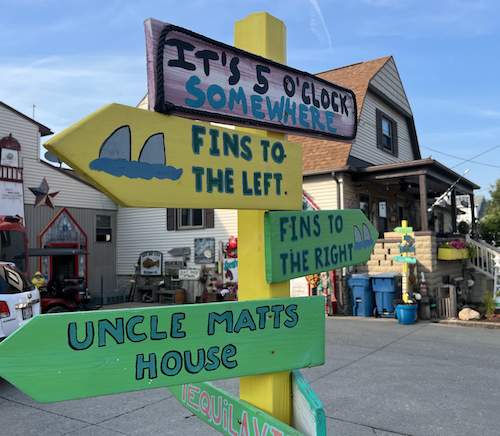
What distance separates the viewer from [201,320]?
1694 millimetres

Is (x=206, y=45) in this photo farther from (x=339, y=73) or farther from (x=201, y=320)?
(x=339, y=73)

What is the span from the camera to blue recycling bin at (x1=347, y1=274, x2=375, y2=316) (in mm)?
12914

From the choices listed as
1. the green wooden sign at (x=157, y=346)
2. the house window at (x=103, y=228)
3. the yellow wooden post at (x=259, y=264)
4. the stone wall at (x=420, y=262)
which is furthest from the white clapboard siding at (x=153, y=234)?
the green wooden sign at (x=157, y=346)

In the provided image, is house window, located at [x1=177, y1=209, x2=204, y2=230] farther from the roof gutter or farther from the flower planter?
the flower planter

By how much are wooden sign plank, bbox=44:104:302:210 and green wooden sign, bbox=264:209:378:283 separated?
9 centimetres

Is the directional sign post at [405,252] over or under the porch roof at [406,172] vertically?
under

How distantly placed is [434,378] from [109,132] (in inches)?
260

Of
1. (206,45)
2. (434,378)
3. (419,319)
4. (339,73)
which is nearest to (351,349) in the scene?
(434,378)

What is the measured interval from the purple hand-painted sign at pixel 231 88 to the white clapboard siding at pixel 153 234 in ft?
44.2

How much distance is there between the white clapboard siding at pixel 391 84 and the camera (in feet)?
55.3

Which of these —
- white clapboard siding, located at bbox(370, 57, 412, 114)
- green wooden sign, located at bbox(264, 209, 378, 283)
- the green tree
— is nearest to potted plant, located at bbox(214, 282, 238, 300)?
white clapboard siding, located at bbox(370, 57, 412, 114)

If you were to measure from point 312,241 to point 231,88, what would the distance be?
0.82 m

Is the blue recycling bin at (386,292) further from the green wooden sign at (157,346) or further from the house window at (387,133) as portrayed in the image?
the green wooden sign at (157,346)

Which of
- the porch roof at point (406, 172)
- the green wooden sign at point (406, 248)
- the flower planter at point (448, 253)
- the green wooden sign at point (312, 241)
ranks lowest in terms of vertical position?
the flower planter at point (448, 253)
